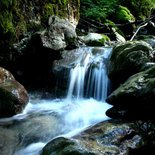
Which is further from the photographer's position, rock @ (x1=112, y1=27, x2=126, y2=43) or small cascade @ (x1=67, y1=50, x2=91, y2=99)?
rock @ (x1=112, y1=27, x2=126, y2=43)

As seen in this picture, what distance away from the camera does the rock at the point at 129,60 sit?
6973 mm

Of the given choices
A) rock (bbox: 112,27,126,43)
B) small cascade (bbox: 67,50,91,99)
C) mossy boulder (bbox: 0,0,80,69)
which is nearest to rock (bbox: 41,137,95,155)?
small cascade (bbox: 67,50,91,99)

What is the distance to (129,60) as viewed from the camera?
707 centimetres

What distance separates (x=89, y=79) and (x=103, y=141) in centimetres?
390

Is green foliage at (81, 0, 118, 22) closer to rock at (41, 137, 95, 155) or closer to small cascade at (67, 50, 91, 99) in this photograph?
small cascade at (67, 50, 91, 99)

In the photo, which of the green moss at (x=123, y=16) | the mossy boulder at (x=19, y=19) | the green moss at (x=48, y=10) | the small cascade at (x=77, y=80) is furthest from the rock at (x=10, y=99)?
the green moss at (x=123, y=16)

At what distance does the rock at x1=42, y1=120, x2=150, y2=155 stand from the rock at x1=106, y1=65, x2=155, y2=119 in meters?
0.36

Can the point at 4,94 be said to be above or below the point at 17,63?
below

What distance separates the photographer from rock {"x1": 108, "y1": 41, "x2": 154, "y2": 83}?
275 inches

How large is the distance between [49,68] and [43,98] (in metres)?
0.90

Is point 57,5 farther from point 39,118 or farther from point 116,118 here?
point 116,118

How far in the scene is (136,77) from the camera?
571 cm

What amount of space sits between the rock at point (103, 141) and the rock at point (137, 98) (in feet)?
1.19

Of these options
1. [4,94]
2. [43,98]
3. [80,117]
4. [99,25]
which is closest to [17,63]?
[43,98]
